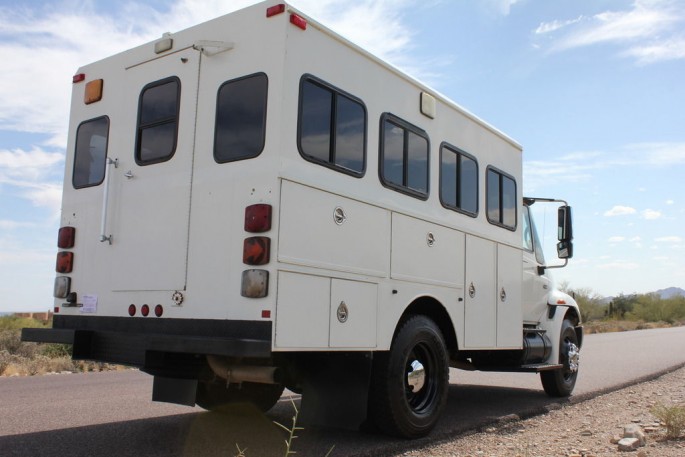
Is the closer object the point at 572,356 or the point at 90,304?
the point at 90,304

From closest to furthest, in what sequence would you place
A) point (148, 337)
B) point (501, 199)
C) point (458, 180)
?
1. point (148, 337)
2. point (458, 180)
3. point (501, 199)

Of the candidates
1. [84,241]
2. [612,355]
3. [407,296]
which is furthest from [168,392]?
[612,355]

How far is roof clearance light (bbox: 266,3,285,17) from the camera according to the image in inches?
213

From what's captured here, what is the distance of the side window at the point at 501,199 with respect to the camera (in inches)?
327

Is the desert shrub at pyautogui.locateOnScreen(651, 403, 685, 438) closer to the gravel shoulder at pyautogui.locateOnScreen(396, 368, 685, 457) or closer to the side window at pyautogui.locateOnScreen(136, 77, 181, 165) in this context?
the gravel shoulder at pyautogui.locateOnScreen(396, 368, 685, 457)

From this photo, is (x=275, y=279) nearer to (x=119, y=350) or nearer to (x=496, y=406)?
(x=119, y=350)

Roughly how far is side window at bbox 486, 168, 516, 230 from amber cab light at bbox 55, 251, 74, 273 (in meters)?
4.41

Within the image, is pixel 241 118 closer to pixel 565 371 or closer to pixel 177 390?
pixel 177 390

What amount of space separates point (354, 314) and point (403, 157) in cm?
168

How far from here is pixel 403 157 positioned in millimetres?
6648

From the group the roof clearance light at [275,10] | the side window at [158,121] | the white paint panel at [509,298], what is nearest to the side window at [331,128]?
the roof clearance light at [275,10]

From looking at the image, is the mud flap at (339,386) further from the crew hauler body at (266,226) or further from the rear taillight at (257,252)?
the rear taillight at (257,252)

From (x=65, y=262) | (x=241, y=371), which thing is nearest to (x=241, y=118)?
(x=241, y=371)

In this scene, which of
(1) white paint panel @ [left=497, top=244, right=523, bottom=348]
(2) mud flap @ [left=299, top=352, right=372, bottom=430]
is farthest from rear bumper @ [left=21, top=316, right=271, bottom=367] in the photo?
(1) white paint panel @ [left=497, top=244, right=523, bottom=348]
